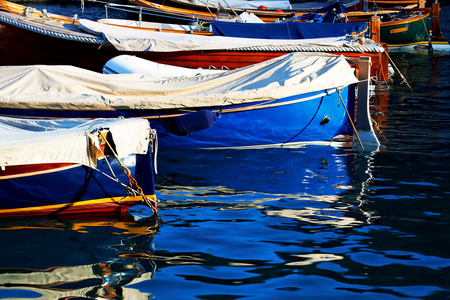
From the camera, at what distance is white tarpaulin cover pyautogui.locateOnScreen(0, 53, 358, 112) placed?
28.4 ft

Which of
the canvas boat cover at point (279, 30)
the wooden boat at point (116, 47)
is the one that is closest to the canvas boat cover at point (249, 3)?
the canvas boat cover at point (279, 30)

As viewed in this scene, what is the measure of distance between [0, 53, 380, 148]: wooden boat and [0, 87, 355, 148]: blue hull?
0.05 ft

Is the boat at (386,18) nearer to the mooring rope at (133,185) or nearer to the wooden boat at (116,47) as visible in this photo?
the wooden boat at (116,47)

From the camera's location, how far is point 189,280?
5035 mm

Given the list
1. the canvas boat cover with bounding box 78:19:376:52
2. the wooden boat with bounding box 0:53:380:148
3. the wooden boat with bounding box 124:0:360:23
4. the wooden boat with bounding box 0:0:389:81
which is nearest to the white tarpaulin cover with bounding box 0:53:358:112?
the wooden boat with bounding box 0:53:380:148

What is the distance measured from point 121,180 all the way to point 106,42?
7477mm

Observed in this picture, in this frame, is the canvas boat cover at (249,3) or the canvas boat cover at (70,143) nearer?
the canvas boat cover at (70,143)

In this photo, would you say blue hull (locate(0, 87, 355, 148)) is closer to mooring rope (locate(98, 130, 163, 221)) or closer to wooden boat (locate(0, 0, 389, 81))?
mooring rope (locate(98, 130, 163, 221))

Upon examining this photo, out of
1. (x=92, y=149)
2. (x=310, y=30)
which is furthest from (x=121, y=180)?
(x=310, y=30)

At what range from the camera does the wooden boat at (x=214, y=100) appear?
28.4 feet

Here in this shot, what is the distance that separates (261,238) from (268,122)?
144 inches

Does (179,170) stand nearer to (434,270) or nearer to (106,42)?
(434,270)

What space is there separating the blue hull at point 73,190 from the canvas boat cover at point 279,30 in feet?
32.9

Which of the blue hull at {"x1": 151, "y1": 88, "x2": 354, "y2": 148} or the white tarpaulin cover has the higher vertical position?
the white tarpaulin cover
